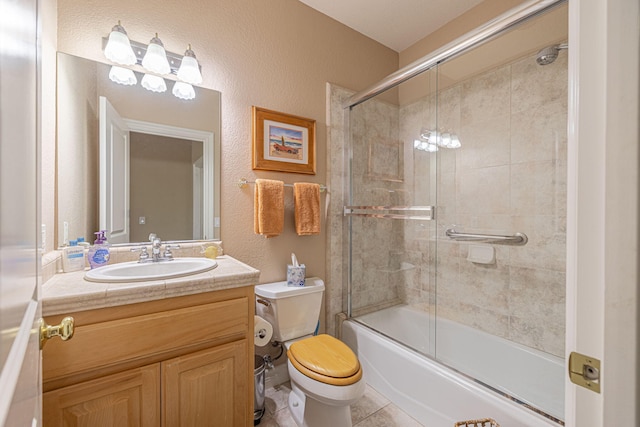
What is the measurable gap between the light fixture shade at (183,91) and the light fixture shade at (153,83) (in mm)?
56

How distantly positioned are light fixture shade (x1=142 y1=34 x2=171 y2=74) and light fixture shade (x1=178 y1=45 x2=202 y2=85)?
8 centimetres

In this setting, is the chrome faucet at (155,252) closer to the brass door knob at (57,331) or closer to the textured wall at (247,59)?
the textured wall at (247,59)

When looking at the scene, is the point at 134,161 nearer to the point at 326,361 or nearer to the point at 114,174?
the point at 114,174

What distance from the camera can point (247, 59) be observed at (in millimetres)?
1770

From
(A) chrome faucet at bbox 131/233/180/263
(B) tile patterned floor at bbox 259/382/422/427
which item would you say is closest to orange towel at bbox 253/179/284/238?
(A) chrome faucet at bbox 131/233/180/263

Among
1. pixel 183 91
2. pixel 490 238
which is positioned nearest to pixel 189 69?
pixel 183 91

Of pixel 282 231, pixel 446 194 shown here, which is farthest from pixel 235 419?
pixel 446 194

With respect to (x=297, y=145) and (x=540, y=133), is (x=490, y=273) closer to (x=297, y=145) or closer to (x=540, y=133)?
(x=540, y=133)

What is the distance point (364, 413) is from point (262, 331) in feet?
2.55

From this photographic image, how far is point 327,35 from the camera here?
213cm

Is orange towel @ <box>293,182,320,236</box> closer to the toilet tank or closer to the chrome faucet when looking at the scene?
the toilet tank

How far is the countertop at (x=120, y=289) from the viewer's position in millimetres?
891

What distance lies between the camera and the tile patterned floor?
1.55 m

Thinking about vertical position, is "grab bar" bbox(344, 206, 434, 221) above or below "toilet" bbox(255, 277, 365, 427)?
above
